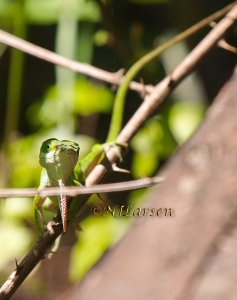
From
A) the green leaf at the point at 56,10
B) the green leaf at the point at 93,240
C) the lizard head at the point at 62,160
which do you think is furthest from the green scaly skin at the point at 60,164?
the green leaf at the point at 56,10

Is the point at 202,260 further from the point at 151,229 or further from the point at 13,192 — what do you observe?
the point at 13,192

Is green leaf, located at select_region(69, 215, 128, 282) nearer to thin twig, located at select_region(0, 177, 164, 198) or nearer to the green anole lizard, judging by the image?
the green anole lizard

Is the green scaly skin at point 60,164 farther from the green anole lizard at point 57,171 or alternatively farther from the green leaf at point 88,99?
the green leaf at point 88,99

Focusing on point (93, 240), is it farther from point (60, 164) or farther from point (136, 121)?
point (60, 164)

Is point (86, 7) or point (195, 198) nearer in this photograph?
point (195, 198)

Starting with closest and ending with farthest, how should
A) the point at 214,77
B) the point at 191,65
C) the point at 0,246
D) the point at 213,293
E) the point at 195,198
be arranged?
the point at 213,293
the point at 195,198
the point at 191,65
the point at 0,246
the point at 214,77

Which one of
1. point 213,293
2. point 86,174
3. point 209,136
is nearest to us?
point 213,293

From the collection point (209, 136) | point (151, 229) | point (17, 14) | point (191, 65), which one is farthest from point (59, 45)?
point (151, 229)
